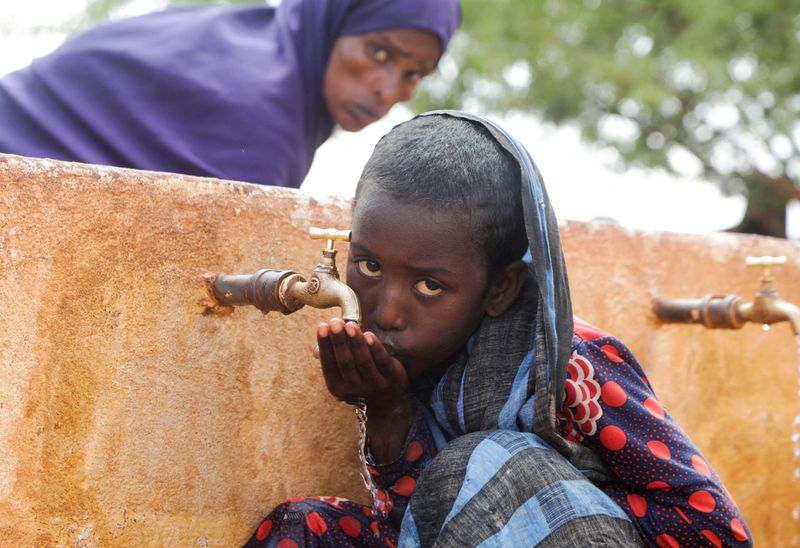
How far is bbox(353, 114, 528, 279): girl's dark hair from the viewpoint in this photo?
154 cm

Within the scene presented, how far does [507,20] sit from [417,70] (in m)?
3.42

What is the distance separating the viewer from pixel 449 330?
1.55m

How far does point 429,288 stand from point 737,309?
109 cm

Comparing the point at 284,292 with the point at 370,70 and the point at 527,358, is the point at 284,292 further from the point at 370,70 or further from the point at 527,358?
the point at 370,70

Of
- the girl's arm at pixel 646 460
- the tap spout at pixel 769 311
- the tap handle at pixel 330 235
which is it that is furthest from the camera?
the tap spout at pixel 769 311

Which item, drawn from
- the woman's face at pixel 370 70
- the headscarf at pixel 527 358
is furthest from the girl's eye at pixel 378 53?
the headscarf at pixel 527 358

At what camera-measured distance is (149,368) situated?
5.49ft

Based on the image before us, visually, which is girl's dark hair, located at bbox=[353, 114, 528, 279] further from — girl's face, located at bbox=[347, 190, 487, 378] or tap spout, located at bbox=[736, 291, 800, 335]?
tap spout, located at bbox=[736, 291, 800, 335]

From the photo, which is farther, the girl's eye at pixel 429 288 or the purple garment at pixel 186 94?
the purple garment at pixel 186 94

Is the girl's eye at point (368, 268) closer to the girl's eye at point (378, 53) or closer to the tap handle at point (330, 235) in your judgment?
the tap handle at point (330, 235)

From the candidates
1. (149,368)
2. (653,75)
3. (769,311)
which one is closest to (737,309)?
(769,311)

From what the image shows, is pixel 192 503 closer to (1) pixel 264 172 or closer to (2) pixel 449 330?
(2) pixel 449 330

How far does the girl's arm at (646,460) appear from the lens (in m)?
1.49

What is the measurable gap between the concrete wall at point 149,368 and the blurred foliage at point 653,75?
418 centimetres
